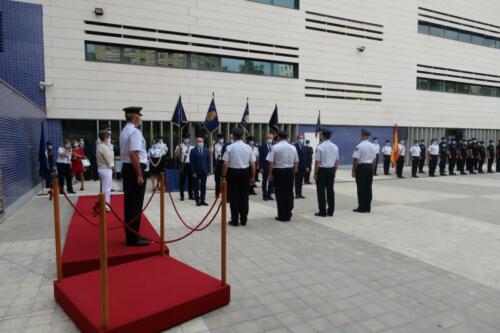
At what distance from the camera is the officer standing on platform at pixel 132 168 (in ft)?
15.4

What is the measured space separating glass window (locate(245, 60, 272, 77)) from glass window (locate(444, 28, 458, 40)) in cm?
1561

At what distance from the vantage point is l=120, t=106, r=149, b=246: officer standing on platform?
469 centimetres

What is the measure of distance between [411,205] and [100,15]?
14216 mm

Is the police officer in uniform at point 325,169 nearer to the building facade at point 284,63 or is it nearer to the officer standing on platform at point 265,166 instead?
the officer standing on platform at point 265,166

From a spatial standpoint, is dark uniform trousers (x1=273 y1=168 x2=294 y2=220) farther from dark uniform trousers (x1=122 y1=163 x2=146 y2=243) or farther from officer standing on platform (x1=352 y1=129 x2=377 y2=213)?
dark uniform trousers (x1=122 y1=163 x2=146 y2=243)

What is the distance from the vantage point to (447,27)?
25.5 m

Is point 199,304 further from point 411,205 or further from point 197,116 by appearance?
point 197,116

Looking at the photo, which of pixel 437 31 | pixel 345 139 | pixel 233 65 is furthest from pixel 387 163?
pixel 437 31

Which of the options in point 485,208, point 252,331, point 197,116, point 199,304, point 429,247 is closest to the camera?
point 252,331

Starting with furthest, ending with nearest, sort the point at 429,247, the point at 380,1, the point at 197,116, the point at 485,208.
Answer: the point at 380,1 → the point at 197,116 → the point at 485,208 → the point at 429,247

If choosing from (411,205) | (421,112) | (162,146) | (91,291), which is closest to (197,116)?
(162,146)

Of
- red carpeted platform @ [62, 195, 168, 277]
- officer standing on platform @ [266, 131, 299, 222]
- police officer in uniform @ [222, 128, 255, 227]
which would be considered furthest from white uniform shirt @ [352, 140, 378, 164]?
red carpeted platform @ [62, 195, 168, 277]

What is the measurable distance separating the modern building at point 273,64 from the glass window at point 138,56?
1.8 inches

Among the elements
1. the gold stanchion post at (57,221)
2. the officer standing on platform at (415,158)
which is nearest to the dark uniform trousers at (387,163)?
the officer standing on platform at (415,158)
